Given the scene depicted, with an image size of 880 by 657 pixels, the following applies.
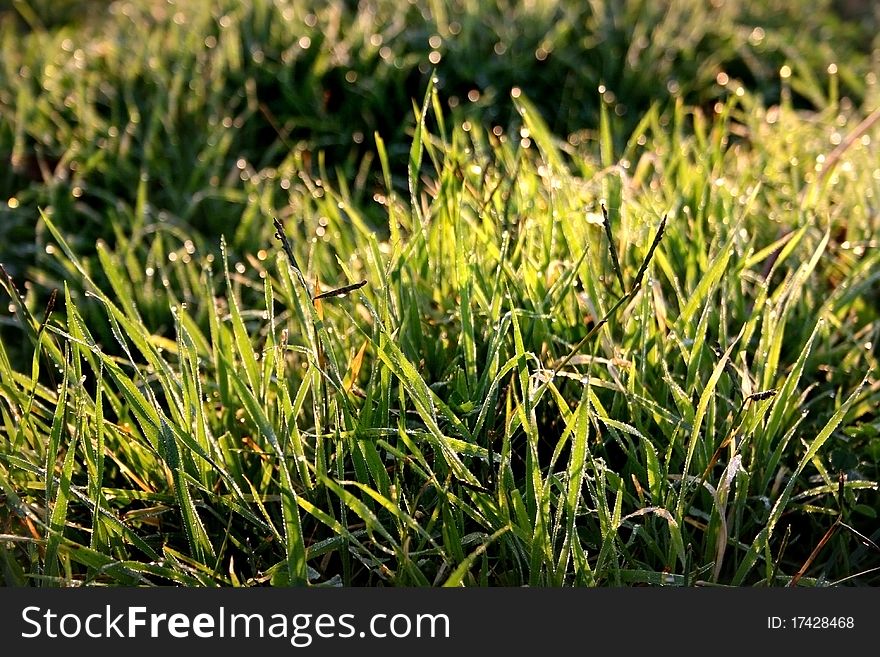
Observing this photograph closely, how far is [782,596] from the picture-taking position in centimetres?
120

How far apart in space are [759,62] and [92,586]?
2.79 metres

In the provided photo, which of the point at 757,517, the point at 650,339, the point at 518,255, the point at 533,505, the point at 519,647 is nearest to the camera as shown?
→ the point at 519,647

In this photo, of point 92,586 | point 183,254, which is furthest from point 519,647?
point 183,254

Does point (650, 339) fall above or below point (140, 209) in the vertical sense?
below

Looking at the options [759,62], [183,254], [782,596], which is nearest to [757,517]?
[782,596]

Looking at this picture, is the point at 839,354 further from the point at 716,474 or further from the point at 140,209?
the point at 140,209

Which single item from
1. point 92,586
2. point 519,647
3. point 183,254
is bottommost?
point 519,647

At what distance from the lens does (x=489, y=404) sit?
1.37 m

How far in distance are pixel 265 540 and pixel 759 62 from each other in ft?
8.52

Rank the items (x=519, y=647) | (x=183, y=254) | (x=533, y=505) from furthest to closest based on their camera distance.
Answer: (x=183, y=254) → (x=533, y=505) → (x=519, y=647)

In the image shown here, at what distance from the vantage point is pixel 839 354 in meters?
1.72

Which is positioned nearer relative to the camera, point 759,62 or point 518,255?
point 518,255

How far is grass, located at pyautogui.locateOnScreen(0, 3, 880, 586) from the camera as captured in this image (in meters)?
1.25

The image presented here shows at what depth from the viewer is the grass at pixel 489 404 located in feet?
4.11
